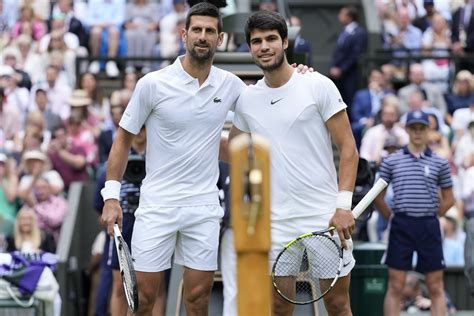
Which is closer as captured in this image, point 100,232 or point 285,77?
point 285,77

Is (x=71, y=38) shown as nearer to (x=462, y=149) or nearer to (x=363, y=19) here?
(x=363, y=19)

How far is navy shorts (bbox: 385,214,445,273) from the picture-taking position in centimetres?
1371

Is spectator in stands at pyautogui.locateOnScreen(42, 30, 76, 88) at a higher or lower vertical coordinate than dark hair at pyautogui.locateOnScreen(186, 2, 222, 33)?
higher

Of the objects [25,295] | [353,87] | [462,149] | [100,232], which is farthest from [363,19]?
[25,295]

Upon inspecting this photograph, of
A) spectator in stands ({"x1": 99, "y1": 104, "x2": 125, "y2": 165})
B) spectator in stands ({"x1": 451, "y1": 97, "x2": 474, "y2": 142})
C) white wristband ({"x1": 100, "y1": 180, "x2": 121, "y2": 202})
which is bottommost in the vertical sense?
white wristband ({"x1": 100, "y1": 180, "x2": 121, "y2": 202})

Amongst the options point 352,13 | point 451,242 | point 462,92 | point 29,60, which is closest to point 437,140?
point 451,242

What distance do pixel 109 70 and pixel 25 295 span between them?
8.08 metres

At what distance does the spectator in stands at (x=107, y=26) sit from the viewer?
2147 cm

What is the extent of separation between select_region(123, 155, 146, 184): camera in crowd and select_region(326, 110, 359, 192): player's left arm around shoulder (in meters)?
Result: 3.42

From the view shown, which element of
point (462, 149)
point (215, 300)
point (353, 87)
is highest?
point (353, 87)

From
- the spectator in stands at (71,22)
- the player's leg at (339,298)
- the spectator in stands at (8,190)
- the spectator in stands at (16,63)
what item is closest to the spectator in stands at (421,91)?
the spectator in stands at (71,22)

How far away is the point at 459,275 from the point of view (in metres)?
16.2

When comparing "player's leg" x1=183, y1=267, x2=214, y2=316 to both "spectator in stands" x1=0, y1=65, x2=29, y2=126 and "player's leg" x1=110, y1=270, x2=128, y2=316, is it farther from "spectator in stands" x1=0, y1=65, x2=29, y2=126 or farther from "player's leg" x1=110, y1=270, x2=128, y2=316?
"spectator in stands" x1=0, y1=65, x2=29, y2=126

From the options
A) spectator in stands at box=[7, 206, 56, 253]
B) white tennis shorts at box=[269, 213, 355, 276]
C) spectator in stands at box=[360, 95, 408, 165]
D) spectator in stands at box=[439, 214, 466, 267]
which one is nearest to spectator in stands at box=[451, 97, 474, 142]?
spectator in stands at box=[360, 95, 408, 165]
